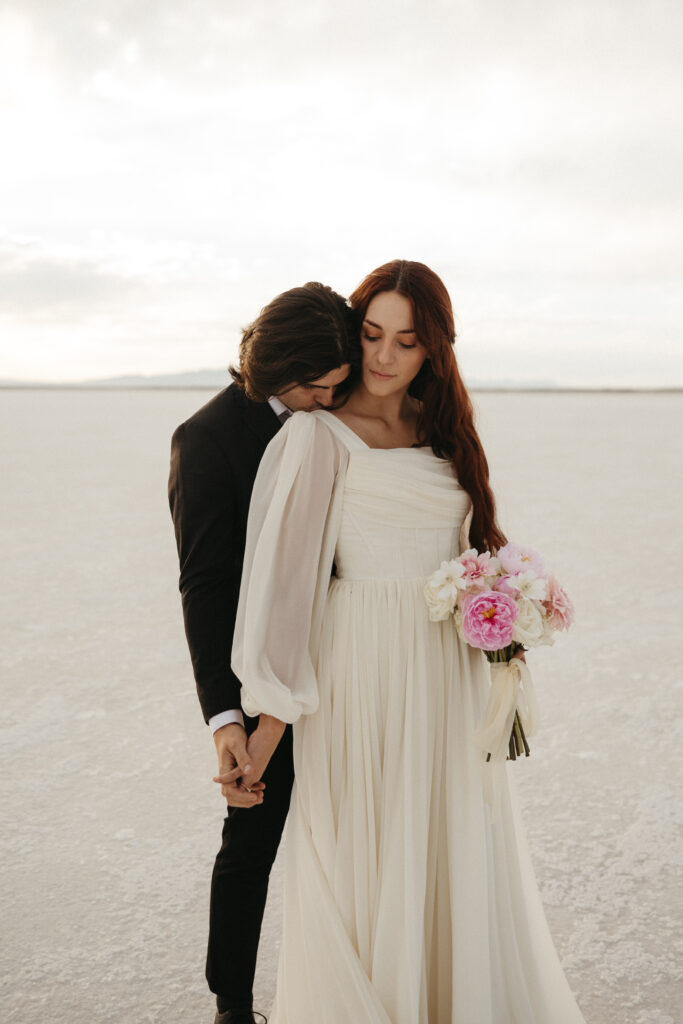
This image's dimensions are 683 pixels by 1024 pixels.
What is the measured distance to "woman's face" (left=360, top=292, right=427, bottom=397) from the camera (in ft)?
7.54

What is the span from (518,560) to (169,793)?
220 centimetres

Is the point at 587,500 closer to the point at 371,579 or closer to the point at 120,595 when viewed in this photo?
the point at 120,595

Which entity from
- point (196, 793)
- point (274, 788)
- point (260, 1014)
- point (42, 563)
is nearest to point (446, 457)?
point (274, 788)

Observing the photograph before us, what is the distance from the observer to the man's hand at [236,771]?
222 centimetres

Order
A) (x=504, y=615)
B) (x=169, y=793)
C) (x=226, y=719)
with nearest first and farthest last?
(x=504, y=615) → (x=226, y=719) → (x=169, y=793)

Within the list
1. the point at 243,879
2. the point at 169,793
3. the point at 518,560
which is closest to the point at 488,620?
the point at 518,560

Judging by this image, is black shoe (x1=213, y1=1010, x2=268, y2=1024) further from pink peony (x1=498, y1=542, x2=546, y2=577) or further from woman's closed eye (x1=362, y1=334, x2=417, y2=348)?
woman's closed eye (x1=362, y1=334, x2=417, y2=348)

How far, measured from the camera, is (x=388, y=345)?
2.29 m

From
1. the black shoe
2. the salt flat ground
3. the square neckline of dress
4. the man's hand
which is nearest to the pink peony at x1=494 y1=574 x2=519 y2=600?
the square neckline of dress

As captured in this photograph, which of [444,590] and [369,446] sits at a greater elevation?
[369,446]

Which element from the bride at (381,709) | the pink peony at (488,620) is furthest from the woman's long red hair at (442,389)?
the pink peony at (488,620)

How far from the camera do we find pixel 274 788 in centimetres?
241

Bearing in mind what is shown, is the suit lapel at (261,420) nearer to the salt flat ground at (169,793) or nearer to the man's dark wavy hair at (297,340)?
the man's dark wavy hair at (297,340)

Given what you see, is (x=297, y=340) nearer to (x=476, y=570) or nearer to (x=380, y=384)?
(x=380, y=384)
